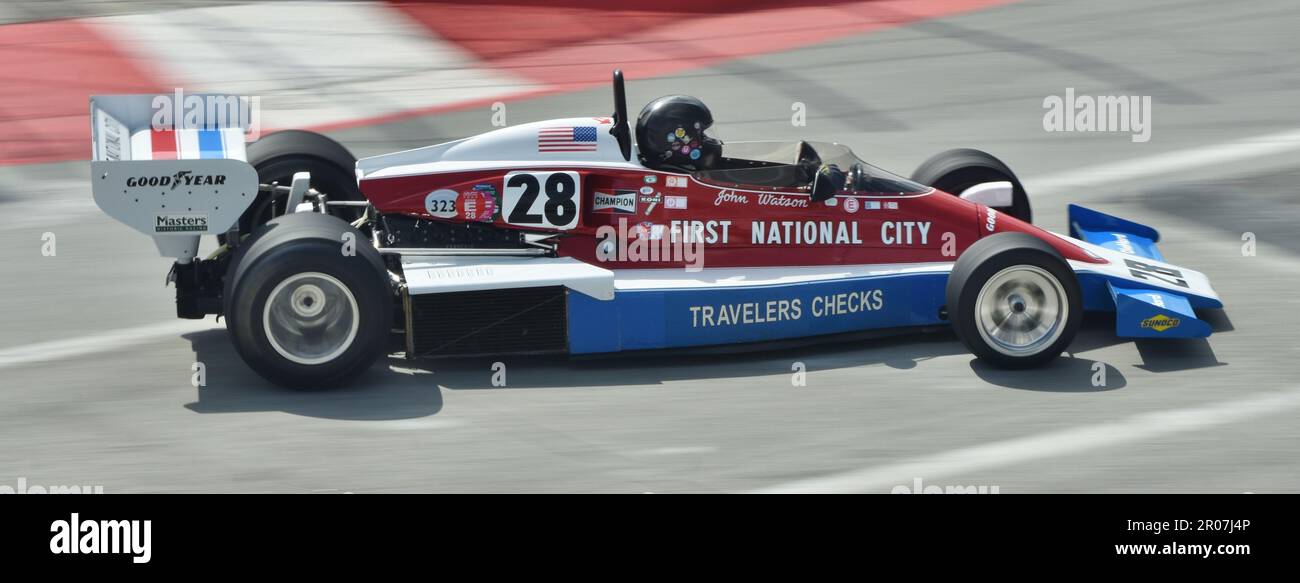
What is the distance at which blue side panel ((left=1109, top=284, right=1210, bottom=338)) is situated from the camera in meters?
7.86

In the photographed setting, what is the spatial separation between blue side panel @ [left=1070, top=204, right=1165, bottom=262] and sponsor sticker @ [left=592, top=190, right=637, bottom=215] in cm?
307

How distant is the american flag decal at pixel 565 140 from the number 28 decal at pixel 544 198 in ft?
0.60

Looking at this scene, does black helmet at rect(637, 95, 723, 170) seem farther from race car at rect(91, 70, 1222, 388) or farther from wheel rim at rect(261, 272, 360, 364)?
wheel rim at rect(261, 272, 360, 364)

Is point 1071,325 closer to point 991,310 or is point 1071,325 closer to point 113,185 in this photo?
point 991,310

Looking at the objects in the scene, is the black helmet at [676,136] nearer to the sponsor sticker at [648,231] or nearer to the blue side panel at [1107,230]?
the sponsor sticker at [648,231]

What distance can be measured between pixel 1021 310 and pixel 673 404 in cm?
198

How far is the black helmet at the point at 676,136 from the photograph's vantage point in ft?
26.7

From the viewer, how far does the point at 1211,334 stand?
27.2 feet

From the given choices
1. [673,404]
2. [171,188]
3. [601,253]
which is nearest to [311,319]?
[171,188]

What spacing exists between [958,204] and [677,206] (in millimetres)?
1679

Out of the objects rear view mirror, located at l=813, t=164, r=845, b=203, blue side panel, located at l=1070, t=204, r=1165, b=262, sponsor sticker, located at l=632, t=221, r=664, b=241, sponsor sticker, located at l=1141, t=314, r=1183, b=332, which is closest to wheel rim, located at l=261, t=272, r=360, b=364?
sponsor sticker, located at l=632, t=221, r=664, b=241

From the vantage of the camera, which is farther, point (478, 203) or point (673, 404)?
point (478, 203)

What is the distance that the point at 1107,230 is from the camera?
367 inches

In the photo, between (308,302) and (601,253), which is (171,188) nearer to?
(308,302)
